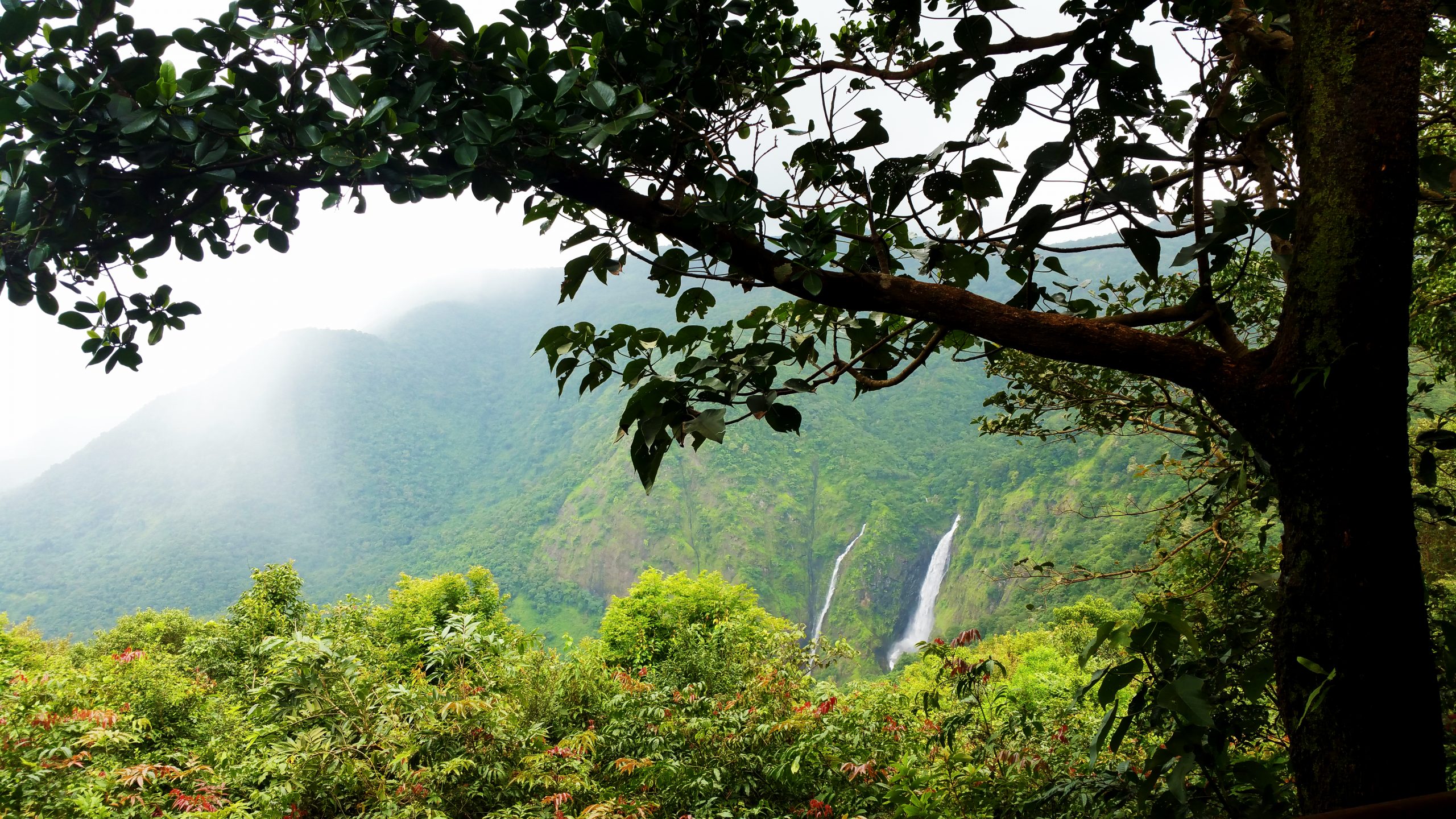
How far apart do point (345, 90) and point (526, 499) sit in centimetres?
4596

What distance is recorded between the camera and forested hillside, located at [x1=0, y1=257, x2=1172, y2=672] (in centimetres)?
3359

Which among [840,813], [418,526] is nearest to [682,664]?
[840,813]

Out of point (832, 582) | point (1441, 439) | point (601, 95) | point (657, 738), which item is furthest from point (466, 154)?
point (832, 582)

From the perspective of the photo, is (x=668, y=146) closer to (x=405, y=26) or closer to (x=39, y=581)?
(x=405, y=26)

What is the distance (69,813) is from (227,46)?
9.93 feet

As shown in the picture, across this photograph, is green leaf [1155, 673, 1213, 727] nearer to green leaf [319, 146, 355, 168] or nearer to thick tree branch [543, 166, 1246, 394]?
thick tree branch [543, 166, 1246, 394]

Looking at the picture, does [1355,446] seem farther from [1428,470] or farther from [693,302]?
[693,302]

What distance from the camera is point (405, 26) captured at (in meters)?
0.89

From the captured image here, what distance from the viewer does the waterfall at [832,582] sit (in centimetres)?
3472

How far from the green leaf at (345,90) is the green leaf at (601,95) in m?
0.29

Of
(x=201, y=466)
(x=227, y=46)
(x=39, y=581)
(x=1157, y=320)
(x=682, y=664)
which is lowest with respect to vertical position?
(x=682, y=664)

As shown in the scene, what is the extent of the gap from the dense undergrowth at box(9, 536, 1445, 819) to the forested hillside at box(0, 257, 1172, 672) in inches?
819

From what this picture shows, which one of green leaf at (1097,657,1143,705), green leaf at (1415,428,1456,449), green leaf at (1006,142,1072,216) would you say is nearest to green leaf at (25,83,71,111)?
green leaf at (1006,142,1072,216)

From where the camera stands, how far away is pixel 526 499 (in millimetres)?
44938
